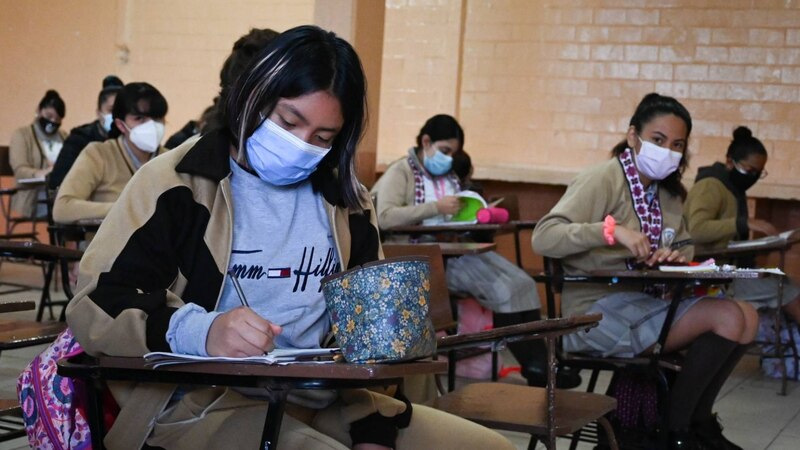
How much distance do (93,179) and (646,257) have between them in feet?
8.78

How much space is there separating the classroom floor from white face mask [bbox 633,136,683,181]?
43.7 inches

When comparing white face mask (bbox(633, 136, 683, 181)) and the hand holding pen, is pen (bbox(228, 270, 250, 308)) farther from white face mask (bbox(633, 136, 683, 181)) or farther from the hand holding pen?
white face mask (bbox(633, 136, 683, 181))

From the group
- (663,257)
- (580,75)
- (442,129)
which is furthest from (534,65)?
(663,257)

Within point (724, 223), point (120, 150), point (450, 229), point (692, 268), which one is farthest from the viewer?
point (724, 223)

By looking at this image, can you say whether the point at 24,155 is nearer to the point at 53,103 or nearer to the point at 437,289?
the point at 53,103

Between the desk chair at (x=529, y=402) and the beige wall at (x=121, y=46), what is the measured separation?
6.06 metres

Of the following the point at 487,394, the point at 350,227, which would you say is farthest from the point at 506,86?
the point at 350,227

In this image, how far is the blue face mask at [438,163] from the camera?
6.23 m

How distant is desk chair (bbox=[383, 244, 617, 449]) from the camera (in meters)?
2.53

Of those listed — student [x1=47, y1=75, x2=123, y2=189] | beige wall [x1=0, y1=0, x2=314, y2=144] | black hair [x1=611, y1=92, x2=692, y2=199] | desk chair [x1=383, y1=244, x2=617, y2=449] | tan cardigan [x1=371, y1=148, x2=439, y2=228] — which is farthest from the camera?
beige wall [x1=0, y1=0, x2=314, y2=144]

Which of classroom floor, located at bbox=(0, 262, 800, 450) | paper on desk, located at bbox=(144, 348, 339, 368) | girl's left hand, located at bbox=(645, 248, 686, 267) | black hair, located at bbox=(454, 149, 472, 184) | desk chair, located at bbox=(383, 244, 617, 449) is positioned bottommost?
classroom floor, located at bbox=(0, 262, 800, 450)

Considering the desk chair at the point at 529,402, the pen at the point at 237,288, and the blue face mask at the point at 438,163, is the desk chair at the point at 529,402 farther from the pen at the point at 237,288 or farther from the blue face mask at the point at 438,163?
the blue face mask at the point at 438,163

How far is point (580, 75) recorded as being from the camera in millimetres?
8219

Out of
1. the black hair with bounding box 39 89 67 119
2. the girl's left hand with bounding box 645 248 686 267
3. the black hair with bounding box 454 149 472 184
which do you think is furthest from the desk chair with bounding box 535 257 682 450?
the black hair with bounding box 39 89 67 119
